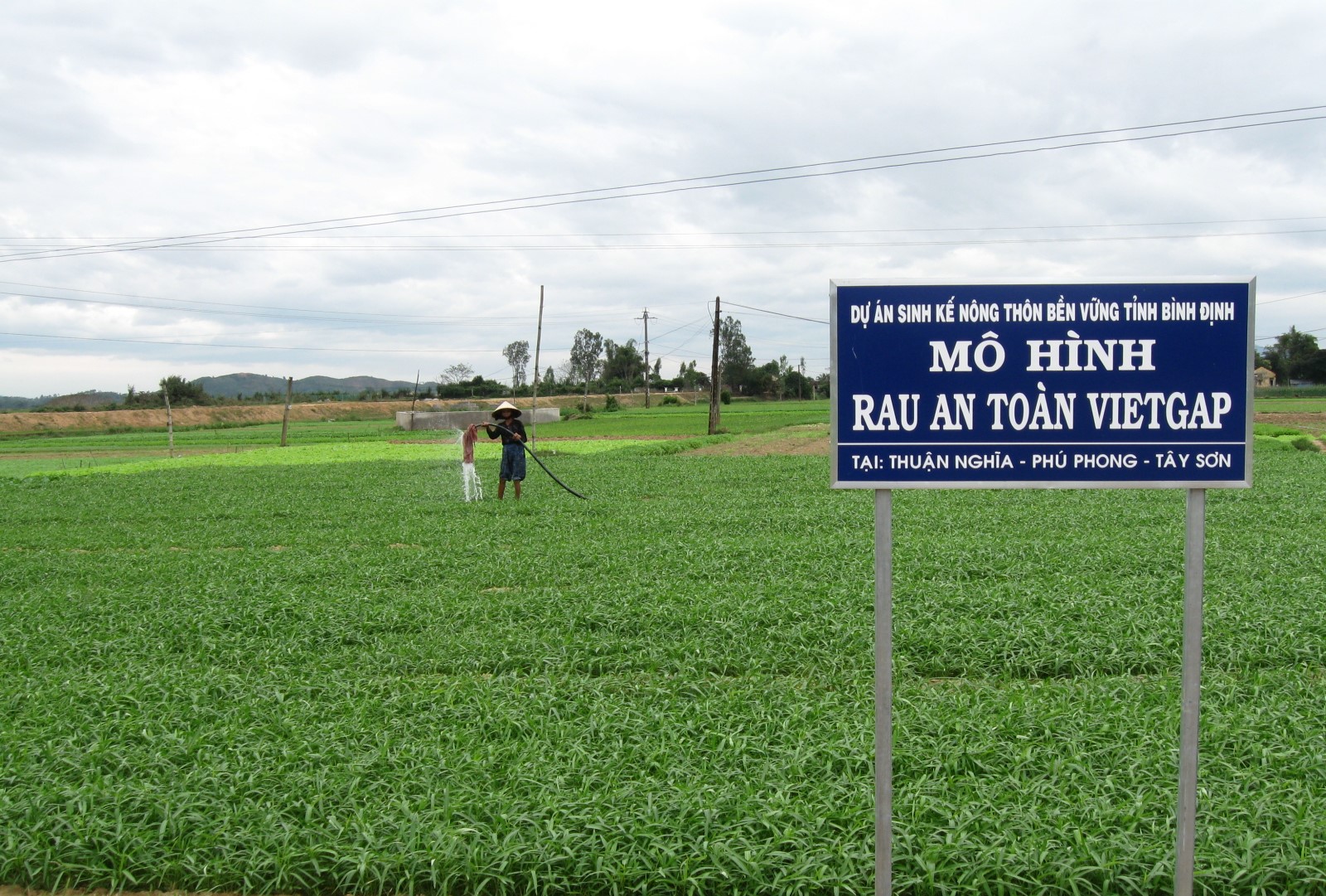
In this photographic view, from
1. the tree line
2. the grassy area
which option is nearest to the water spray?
the grassy area

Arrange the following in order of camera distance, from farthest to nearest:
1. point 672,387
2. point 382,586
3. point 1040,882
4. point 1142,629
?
point 672,387 → point 382,586 → point 1142,629 → point 1040,882

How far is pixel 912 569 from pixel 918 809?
5.88m

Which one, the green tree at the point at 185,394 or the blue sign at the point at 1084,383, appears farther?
the green tree at the point at 185,394

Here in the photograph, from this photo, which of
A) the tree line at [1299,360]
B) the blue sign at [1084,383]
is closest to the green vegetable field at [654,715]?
the blue sign at [1084,383]

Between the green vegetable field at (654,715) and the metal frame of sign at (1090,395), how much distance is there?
0.95 meters

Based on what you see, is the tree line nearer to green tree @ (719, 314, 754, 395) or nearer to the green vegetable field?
green tree @ (719, 314, 754, 395)

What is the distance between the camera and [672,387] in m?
120

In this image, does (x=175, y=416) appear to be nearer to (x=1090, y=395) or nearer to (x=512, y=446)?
(x=512, y=446)

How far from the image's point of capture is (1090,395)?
3.38 metres

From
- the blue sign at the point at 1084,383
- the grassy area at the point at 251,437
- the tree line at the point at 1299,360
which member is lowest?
the grassy area at the point at 251,437

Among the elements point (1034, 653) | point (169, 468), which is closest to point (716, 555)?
point (1034, 653)

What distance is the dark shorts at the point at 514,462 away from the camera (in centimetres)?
1764

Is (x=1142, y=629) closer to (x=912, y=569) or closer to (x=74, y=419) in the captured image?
(x=912, y=569)

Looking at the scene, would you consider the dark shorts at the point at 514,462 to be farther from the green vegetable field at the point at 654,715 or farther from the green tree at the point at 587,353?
the green tree at the point at 587,353
